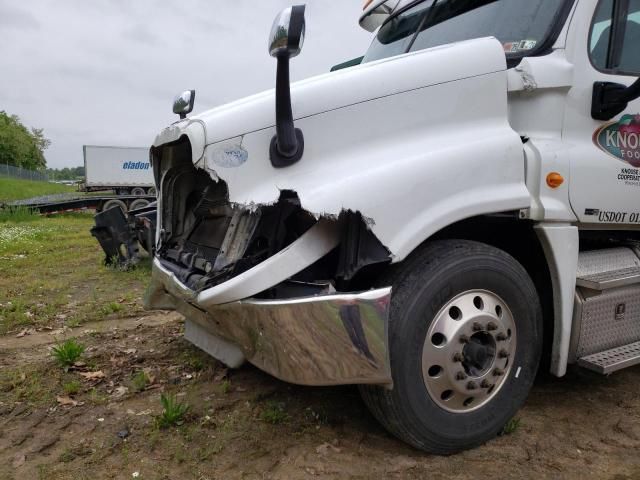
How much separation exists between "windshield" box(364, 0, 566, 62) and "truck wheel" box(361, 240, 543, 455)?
1.22m

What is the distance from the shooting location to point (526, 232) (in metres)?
2.88

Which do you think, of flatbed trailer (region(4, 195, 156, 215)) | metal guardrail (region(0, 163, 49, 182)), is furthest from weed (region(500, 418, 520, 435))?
metal guardrail (region(0, 163, 49, 182))

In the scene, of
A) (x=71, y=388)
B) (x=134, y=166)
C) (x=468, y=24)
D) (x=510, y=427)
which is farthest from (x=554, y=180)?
(x=134, y=166)

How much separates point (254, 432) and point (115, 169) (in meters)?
29.9

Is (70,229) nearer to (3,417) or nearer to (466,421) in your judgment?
(3,417)

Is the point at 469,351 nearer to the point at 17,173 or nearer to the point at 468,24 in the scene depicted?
the point at 468,24

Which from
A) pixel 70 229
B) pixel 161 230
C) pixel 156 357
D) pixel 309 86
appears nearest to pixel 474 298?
pixel 309 86

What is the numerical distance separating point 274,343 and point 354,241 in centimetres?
58

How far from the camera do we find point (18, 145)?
68.0 meters

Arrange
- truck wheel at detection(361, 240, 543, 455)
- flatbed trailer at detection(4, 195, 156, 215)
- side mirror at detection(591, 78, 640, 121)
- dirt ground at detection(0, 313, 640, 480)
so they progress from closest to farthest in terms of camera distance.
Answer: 1. truck wheel at detection(361, 240, 543, 455)
2. dirt ground at detection(0, 313, 640, 480)
3. side mirror at detection(591, 78, 640, 121)
4. flatbed trailer at detection(4, 195, 156, 215)

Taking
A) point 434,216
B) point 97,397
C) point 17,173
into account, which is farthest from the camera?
point 17,173

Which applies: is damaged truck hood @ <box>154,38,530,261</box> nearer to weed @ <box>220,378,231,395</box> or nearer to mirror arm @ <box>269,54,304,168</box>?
mirror arm @ <box>269,54,304,168</box>

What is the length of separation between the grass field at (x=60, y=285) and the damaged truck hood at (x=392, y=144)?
136 inches

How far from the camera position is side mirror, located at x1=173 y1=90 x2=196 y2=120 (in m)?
3.53
